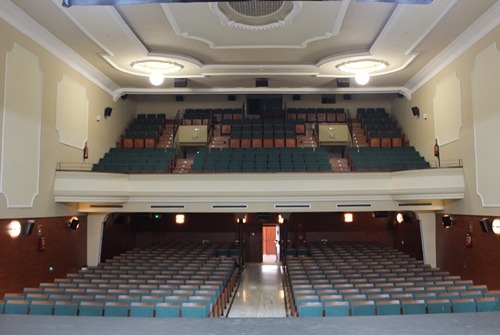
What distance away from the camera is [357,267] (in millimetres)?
9359

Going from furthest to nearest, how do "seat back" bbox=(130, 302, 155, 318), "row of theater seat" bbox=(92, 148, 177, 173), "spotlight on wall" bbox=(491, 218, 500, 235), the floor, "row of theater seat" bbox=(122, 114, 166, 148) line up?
"row of theater seat" bbox=(122, 114, 166, 148), "row of theater seat" bbox=(92, 148, 177, 173), "spotlight on wall" bbox=(491, 218, 500, 235), "seat back" bbox=(130, 302, 155, 318), the floor

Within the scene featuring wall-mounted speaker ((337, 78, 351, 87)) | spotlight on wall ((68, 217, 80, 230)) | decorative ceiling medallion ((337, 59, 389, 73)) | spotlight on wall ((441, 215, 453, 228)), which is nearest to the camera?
spotlight on wall ((441, 215, 453, 228))

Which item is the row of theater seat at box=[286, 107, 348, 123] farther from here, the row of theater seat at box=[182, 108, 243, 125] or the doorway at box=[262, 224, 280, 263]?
the doorway at box=[262, 224, 280, 263]

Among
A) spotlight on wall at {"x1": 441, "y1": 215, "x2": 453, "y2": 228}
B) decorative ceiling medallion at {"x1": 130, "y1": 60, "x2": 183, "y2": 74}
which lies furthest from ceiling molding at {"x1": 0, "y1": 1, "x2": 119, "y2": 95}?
spotlight on wall at {"x1": 441, "y1": 215, "x2": 453, "y2": 228}

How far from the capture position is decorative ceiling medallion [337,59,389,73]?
1110 centimetres

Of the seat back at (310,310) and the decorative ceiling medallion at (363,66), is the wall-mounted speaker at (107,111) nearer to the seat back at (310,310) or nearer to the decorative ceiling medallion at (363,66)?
the decorative ceiling medallion at (363,66)

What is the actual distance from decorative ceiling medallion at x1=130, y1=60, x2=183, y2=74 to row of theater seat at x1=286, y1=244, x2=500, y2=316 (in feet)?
19.4

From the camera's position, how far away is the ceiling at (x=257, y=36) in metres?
8.20

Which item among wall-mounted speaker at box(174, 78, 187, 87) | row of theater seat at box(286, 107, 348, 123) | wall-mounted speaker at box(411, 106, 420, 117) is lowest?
wall-mounted speaker at box(411, 106, 420, 117)

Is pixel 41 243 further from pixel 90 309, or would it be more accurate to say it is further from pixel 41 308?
pixel 90 309

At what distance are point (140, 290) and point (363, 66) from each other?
26.3ft

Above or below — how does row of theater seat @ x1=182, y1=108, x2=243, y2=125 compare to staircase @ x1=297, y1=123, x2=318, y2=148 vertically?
above

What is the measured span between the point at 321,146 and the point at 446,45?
541 centimetres

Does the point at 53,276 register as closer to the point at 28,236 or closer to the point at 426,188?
the point at 28,236
